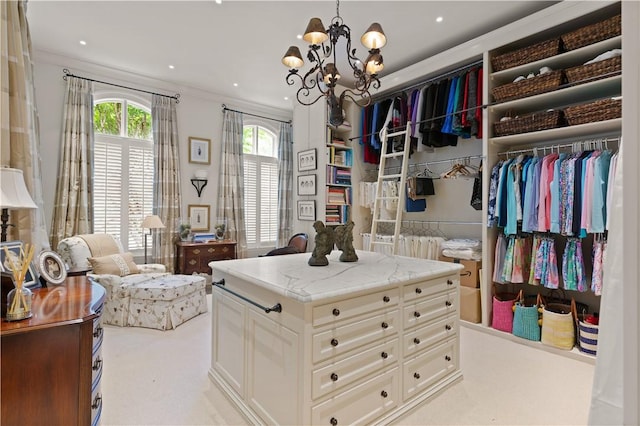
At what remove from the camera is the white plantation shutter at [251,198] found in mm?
5695

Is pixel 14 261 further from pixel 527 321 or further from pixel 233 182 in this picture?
pixel 233 182

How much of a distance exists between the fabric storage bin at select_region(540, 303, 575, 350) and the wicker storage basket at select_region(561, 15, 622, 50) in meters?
2.29

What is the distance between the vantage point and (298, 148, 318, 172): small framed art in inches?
173

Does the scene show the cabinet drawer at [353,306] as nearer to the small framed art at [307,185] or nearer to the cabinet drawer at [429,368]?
the cabinet drawer at [429,368]

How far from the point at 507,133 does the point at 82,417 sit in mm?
3684

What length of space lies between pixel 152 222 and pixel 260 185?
2.06 meters

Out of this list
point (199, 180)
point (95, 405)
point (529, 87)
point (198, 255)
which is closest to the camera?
point (95, 405)

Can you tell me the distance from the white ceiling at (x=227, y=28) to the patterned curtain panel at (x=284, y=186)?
1763mm

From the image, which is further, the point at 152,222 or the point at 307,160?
the point at 307,160

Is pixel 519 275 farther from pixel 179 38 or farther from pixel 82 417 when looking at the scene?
pixel 179 38

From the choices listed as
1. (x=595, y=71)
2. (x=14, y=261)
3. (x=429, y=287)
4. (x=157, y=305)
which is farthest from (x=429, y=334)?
(x=157, y=305)

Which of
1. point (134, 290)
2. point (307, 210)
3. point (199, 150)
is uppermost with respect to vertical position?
point (199, 150)

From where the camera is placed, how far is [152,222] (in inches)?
168

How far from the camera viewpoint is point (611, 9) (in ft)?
8.51
